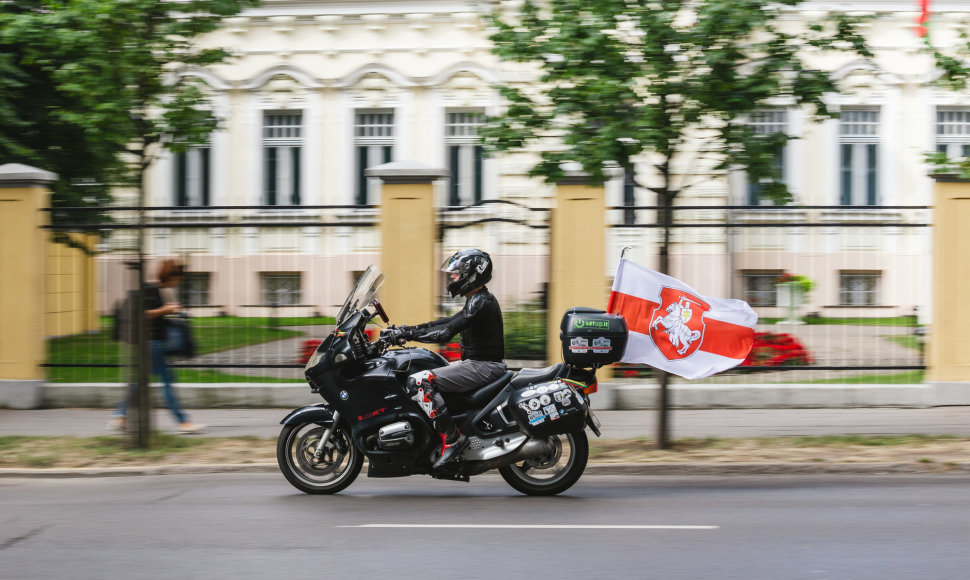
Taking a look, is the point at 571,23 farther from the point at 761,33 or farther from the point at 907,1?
the point at 907,1

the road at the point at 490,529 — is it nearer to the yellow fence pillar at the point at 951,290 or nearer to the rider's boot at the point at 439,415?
the rider's boot at the point at 439,415

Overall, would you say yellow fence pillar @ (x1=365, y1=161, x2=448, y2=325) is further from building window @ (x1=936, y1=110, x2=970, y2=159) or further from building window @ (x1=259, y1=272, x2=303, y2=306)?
building window @ (x1=936, y1=110, x2=970, y2=159)

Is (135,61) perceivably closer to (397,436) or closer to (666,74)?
(397,436)

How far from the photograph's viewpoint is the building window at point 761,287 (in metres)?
12.6

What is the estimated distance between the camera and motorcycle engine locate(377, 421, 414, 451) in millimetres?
7926

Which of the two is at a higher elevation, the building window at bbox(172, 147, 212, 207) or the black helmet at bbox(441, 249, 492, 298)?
the building window at bbox(172, 147, 212, 207)

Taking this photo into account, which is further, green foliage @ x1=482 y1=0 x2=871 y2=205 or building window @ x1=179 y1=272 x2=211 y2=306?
building window @ x1=179 y1=272 x2=211 y2=306

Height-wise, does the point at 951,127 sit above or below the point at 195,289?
above

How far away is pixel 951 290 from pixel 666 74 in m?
5.15

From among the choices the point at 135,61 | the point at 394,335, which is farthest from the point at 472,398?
the point at 135,61

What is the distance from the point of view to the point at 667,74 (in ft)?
30.5

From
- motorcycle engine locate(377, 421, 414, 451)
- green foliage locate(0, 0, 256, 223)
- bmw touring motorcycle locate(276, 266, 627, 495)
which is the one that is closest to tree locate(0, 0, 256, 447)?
green foliage locate(0, 0, 256, 223)

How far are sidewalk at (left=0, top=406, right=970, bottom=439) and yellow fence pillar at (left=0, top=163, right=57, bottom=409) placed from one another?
0.52 m

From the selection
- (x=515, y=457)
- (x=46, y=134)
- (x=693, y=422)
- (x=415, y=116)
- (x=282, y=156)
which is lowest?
(x=693, y=422)
